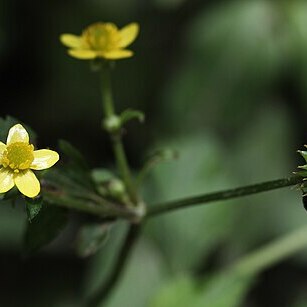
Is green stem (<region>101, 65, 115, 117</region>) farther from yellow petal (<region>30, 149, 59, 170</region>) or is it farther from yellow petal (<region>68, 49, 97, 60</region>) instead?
yellow petal (<region>30, 149, 59, 170</region>)

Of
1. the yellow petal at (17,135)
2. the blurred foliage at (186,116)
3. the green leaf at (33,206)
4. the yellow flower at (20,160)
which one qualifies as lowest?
the blurred foliage at (186,116)

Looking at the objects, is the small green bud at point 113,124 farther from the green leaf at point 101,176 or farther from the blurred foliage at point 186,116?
the blurred foliage at point 186,116

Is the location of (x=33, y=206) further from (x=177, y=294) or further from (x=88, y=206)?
(x=177, y=294)

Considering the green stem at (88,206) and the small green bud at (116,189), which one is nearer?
the green stem at (88,206)

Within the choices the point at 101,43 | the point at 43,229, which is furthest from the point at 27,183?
the point at 101,43

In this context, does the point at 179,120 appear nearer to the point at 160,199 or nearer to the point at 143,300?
the point at 160,199

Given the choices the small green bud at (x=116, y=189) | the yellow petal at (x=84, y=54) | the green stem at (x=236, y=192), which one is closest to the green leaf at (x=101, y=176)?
the small green bud at (x=116, y=189)

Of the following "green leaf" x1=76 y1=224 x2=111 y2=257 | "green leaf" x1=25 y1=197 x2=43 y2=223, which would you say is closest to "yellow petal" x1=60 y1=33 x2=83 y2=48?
"green leaf" x1=76 y1=224 x2=111 y2=257
